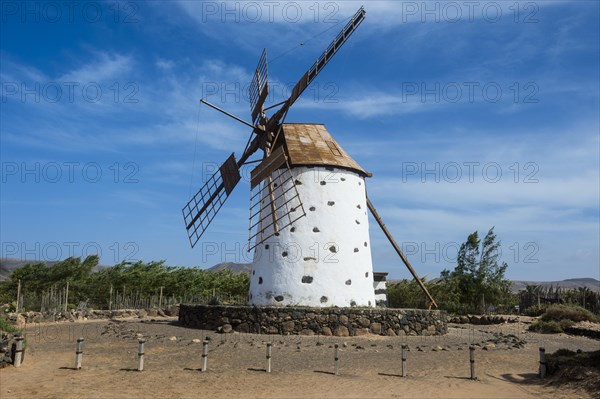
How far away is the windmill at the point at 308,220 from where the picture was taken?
16.9 metres

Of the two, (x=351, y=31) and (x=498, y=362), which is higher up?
(x=351, y=31)

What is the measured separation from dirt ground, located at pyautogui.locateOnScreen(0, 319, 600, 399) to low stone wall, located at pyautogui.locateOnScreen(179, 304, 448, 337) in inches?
16.2

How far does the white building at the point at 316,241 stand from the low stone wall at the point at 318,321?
1264 millimetres

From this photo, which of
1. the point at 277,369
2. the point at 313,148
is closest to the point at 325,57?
the point at 313,148

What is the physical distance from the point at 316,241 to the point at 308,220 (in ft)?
2.60

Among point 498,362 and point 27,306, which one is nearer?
point 498,362

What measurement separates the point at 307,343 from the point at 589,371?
699cm

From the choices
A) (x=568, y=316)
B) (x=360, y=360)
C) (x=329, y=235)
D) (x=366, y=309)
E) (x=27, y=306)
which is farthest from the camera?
(x=27, y=306)

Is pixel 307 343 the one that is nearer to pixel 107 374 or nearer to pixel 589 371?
pixel 107 374

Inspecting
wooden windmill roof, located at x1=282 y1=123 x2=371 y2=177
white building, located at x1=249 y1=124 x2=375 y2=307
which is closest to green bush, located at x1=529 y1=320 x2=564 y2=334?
white building, located at x1=249 y1=124 x2=375 y2=307

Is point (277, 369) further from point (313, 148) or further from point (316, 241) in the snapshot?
point (313, 148)

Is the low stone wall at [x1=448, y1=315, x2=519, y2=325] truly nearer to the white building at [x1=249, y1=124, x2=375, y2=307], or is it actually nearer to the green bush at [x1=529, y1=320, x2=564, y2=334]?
the green bush at [x1=529, y1=320, x2=564, y2=334]

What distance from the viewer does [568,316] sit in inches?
900

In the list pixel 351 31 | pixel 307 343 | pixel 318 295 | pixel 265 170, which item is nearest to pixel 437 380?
pixel 307 343
